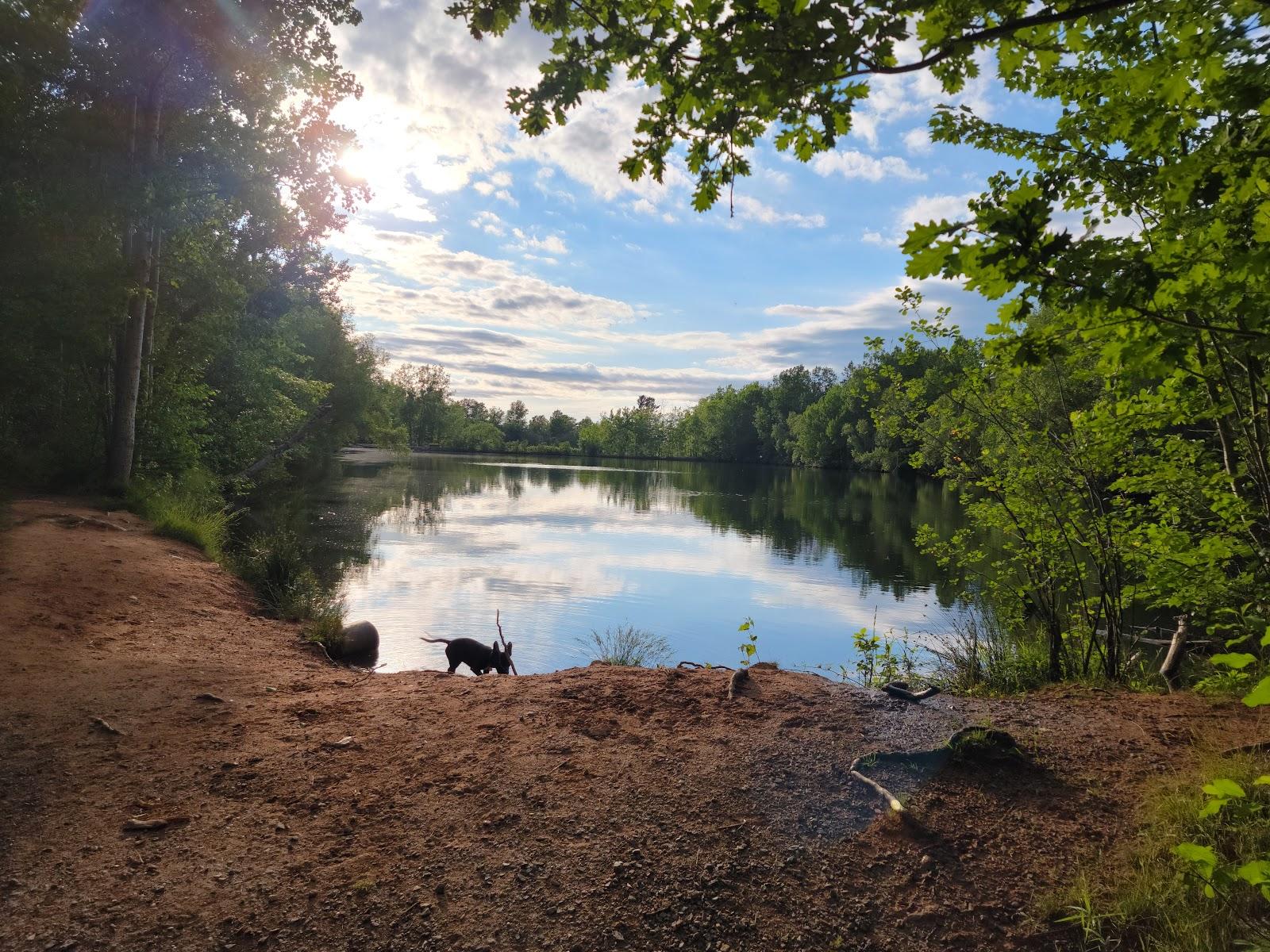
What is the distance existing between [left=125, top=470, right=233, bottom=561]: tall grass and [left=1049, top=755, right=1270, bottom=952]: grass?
12899 mm

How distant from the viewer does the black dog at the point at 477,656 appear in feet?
27.5

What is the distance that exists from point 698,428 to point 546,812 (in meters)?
124

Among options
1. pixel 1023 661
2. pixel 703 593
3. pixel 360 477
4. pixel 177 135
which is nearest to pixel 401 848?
pixel 1023 661

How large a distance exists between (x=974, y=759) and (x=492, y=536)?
745 inches

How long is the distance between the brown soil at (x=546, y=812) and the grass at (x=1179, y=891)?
153mm

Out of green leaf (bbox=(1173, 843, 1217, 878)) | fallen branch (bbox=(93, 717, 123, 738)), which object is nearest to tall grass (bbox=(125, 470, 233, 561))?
fallen branch (bbox=(93, 717, 123, 738))

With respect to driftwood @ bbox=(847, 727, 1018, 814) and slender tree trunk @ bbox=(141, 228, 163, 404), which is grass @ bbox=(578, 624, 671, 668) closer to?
driftwood @ bbox=(847, 727, 1018, 814)

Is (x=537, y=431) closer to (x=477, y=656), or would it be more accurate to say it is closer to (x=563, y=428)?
(x=563, y=428)

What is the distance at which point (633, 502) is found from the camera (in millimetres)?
35438

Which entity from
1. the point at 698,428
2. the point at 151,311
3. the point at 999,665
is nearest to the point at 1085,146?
the point at 999,665

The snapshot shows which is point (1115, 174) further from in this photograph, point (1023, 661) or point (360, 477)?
point (360, 477)

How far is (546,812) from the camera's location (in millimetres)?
3508

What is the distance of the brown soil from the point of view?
2779 mm

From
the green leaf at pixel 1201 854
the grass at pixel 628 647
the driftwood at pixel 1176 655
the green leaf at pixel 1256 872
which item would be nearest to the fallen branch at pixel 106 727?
the grass at pixel 628 647
